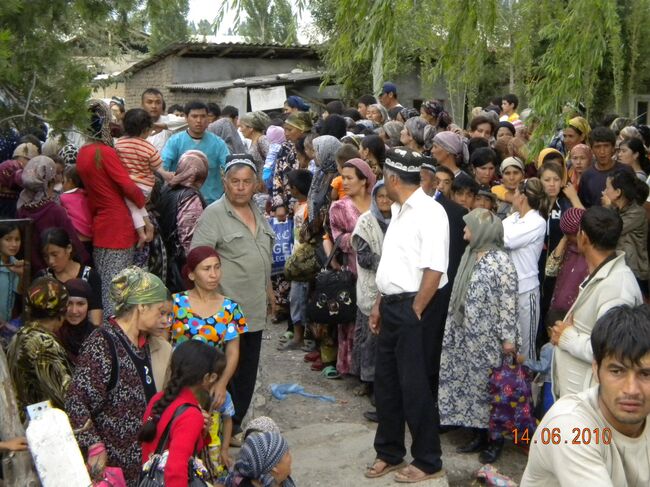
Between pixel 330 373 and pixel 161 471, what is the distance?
13.7 feet

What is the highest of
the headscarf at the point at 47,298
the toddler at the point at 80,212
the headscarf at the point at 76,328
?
the toddler at the point at 80,212

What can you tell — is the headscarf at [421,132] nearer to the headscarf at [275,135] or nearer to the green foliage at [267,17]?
the headscarf at [275,135]

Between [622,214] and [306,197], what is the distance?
3.13 m

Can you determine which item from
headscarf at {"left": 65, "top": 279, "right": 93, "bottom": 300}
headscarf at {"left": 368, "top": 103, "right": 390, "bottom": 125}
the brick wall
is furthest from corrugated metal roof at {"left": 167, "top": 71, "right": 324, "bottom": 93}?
headscarf at {"left": 65, "top": 279, "right": 93, "bottom": 300}

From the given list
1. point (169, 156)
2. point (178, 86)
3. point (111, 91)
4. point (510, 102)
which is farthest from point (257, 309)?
point (111, 91)

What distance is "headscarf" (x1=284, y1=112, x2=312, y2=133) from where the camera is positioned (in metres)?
9.73

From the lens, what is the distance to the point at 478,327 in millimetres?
6078

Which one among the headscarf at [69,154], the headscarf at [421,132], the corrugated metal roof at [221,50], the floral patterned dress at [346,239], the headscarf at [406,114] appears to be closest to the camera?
the floral patterned dress at [346,239]

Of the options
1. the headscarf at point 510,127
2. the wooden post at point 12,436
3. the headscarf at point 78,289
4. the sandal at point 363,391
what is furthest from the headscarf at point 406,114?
the wooden post at point 12,436

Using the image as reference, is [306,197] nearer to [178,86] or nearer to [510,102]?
[510,102]

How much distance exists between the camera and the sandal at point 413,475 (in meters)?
5.48

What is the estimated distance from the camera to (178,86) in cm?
2211

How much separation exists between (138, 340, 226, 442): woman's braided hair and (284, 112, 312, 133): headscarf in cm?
589

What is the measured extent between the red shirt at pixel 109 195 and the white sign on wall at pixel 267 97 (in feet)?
50.0
